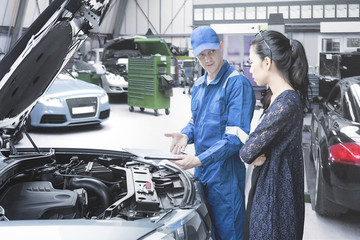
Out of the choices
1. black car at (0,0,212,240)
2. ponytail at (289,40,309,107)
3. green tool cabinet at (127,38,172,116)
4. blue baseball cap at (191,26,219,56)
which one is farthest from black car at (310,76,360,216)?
green tool cabinet at (127,38,172,116)

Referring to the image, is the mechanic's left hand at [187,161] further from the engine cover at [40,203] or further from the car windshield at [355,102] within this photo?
the car windshield at [355,102]

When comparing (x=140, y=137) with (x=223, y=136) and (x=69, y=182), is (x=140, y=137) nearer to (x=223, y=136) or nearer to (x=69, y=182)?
(x=69, y=182)

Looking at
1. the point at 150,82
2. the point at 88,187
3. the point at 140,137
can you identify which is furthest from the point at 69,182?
the point at 150,82

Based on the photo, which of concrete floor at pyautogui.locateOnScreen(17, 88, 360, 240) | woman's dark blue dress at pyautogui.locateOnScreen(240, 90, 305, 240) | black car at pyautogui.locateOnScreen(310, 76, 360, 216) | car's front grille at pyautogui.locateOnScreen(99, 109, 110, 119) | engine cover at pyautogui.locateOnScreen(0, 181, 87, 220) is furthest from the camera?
car's front grille at pyautogui.locateOnScreen(99, 109, 110, 119)

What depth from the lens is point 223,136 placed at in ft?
6.51

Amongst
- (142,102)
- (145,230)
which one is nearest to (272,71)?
(145,230)

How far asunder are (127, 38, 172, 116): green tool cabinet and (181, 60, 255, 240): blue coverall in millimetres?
6613

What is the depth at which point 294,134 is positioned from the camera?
1.50m

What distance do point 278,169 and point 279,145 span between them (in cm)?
8

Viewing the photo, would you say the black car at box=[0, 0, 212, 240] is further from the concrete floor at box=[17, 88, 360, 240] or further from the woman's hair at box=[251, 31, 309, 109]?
the concrete floor at box=[17, 88, 360, 240]

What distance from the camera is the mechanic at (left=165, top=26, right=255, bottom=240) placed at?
2.02 metres

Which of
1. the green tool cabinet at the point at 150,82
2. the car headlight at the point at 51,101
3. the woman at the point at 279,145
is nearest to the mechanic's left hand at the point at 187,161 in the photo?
the woman at the point at 279,145

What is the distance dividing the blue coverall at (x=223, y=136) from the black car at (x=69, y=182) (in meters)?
0.13

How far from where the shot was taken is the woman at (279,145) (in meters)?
1.49
